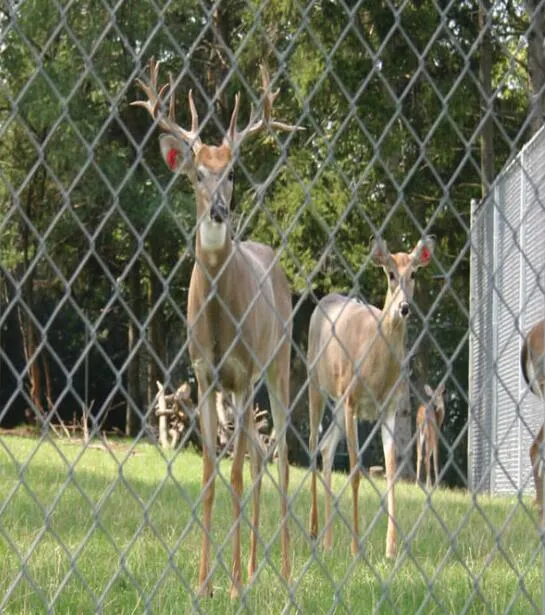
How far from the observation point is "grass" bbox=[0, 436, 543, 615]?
3381 millimetres

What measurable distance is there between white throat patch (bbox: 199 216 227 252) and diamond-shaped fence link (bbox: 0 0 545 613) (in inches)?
0.4

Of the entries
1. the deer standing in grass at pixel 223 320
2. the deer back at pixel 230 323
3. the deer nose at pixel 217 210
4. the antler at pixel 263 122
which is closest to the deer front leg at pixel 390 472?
the deer standing in grass at pixel 223 320

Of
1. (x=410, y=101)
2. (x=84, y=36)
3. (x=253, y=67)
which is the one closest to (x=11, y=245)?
(x=84, y=36)

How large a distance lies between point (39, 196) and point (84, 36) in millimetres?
4376

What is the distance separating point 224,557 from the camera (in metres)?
6.34

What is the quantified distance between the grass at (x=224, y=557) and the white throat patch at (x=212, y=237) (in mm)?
975

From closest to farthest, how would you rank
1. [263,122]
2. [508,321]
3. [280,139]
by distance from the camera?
[263,122], [508,321], [280,139]

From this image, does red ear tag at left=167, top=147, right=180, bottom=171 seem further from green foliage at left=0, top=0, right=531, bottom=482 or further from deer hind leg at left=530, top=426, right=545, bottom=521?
green foliage at left=0, top=0, right=531, bottom=482

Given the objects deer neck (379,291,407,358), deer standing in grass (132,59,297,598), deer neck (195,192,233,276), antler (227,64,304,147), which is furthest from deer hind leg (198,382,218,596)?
deer neck (379,291,407,358)

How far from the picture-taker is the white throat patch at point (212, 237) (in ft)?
17.8

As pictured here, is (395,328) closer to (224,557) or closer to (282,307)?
(282,307)

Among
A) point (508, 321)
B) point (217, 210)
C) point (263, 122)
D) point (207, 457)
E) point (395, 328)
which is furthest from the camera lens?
point (508, 321)

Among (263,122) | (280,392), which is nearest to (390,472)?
(280,392)

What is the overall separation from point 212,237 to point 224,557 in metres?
1.67
